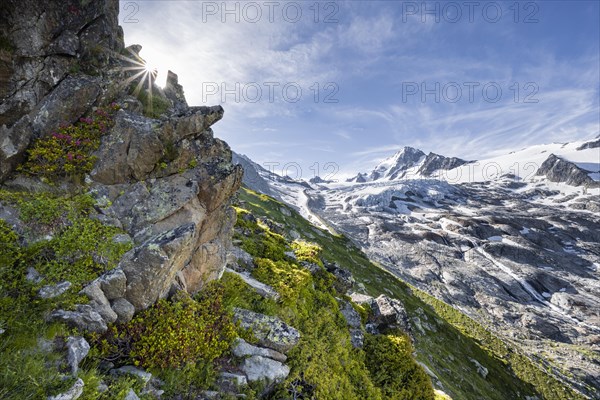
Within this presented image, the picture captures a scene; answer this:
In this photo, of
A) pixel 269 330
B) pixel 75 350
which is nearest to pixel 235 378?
pixel 269 330

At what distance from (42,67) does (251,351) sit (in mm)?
16316

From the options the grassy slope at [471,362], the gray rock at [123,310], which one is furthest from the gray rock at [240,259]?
the grassy slope at [471,362]

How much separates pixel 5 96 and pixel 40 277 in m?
9.75

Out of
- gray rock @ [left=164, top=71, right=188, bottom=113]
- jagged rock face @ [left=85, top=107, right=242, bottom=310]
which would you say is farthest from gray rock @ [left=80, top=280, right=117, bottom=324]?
gray rock @ [left=164, top=71, right=188, bottom=113]

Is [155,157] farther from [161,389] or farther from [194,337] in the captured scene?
[161,389]

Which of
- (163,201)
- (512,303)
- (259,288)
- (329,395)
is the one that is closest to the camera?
(329,395)

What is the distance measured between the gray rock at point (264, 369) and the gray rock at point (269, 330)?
638 millimetres

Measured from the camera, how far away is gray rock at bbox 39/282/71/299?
8.18 metres

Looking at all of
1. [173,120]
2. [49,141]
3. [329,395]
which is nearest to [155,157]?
[173,120]

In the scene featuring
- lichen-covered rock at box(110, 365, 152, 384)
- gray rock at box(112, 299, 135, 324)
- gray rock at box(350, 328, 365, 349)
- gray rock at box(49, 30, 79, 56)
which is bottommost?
gray rock at box(350, 328, 365, 349)

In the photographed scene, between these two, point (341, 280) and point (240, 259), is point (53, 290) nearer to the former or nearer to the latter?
point (240, 259)

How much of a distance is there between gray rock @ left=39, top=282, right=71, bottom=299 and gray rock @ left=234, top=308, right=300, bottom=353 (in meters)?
5.50

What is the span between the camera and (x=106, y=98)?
15.2 meters

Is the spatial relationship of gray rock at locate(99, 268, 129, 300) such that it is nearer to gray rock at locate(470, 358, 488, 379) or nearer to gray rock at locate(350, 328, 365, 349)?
gray rock at locate(350, 328, 365, 349)
